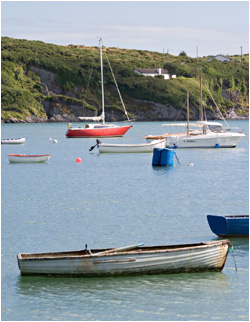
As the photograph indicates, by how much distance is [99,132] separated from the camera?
3962 inches

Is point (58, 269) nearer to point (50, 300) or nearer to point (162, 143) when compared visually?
point (50, 300)

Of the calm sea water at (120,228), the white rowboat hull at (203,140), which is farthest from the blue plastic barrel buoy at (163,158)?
the white rowboat hull at (203,140)

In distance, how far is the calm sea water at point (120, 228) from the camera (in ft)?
64.0

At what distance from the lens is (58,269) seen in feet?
70.0

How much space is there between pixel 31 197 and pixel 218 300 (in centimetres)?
2244

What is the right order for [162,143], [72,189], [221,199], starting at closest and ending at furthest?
[221,199]
[72,189]
[162,143]

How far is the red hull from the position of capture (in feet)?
327

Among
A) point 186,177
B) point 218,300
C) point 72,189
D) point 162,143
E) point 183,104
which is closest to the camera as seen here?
point 218,300

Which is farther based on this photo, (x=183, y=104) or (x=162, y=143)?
(x=183, y=104)

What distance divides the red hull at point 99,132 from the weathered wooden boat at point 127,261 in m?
77.9

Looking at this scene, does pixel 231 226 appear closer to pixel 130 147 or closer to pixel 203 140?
pixel 130 147

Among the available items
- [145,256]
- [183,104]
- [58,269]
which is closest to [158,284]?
[145,256]

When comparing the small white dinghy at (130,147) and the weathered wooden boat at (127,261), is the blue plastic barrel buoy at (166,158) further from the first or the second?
Answer: the weathered wooden boat at (127,261)

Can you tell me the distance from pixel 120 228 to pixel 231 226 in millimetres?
5398
